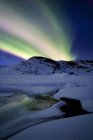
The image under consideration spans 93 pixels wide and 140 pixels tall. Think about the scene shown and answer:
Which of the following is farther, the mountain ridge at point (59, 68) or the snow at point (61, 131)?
the mountain ridge at point (59, 68)

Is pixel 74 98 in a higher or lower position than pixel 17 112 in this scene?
higher

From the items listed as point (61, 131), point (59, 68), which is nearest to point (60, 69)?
point (59, 68)

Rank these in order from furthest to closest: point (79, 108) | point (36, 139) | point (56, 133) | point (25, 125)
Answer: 1. point (79, 108)
2. point (25, 125)
3. point (56, 133)
4. point (36, 139)

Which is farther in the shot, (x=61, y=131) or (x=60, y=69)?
(x=60, y=69)

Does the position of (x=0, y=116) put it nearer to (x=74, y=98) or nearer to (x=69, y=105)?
(x=69, y=105)

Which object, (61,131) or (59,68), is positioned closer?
(61,131)

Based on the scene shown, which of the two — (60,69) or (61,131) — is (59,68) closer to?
(60,69)

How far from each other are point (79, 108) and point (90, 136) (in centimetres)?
188

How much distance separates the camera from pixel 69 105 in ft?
15.1

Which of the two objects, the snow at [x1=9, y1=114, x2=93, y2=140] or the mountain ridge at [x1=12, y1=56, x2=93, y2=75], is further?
the mountain ridge at [x1=12, y1=56, x2=93, y2=75]

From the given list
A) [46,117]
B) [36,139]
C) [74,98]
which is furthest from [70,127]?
[74,98]

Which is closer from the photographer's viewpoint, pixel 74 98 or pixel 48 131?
pixel 48 131

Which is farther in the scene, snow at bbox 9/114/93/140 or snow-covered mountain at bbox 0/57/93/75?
snow-covered mountain at bbox 0/57/93/75

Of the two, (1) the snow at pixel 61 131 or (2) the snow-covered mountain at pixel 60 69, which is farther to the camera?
(2) the snow-covered mountain at pixel 60 69
